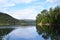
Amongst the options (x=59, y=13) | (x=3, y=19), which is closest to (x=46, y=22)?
(x=59, y=13)

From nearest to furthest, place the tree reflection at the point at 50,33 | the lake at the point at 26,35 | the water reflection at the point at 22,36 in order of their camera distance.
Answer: the lake at the point at 26,35 < the water reflection at the point at 22,36 < the tree reflection at the point at 50,33

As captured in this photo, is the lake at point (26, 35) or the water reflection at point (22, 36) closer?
the lake at point (26, 35)

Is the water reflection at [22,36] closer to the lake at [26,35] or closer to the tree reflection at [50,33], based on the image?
the lake at [26,35]

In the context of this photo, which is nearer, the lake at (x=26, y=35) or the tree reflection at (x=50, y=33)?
the lake at (x=26, y=35)


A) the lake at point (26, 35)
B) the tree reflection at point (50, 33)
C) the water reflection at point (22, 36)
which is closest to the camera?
the lake at point (26, 35)

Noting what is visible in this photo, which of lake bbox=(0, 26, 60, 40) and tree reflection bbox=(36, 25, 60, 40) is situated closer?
lake bbox=(0, 26, 60, 40)

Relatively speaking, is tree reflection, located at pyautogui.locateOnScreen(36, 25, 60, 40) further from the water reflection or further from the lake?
the water reflection

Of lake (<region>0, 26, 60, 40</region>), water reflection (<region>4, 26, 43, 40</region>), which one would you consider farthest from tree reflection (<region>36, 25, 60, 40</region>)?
water reflection (<region>4, 26, 43, 40</region>)

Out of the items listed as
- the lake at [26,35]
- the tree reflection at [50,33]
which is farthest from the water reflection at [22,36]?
the tree reflection at [50,33]

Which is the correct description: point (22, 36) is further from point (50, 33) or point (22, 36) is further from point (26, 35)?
point (50, 33)

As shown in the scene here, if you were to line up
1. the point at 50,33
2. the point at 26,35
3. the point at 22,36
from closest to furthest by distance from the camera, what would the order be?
the point at 22,36
the point at 26,35
the point at 50,33

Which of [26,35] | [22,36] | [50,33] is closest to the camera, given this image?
[22,36]

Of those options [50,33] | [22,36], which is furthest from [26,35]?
[50,33]

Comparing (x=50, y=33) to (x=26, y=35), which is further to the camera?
(x=50, y=33)
